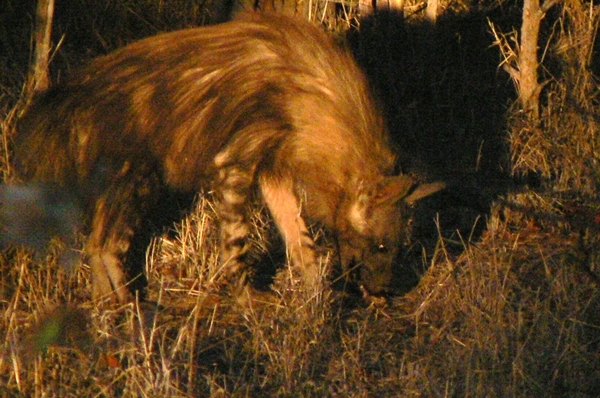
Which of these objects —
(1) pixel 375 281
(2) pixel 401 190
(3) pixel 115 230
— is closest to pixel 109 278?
(3) pixel 115 230

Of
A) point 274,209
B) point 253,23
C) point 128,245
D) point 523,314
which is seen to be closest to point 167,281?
point 128,245

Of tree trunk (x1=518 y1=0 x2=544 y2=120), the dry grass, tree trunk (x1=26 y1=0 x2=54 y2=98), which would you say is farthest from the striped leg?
tree trunk (x1=518 y1=0 x2=544 y2=120)

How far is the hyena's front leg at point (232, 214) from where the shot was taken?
5.83 meters

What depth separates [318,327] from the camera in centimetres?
523

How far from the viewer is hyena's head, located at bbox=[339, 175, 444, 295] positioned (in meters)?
5.85

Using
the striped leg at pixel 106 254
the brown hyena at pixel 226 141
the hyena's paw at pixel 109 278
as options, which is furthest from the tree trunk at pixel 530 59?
the hyena's paw at pixel 109 278

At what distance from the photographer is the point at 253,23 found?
6.17 m

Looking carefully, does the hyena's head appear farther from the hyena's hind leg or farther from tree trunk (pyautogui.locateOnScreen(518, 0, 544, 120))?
tree trunk (pyautogui.locateOnScreen(518, 0, 544, 120))

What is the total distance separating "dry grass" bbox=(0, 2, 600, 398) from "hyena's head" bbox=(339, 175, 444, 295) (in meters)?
0.17

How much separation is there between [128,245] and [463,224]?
2388 mm

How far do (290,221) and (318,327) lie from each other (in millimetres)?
1086

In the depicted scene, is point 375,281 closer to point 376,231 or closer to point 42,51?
point 376,231

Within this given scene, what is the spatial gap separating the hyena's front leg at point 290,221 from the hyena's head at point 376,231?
19 cm

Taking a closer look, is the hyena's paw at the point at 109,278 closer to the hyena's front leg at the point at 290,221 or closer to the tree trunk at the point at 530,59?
the hyena's front leg at the point at 290,221
